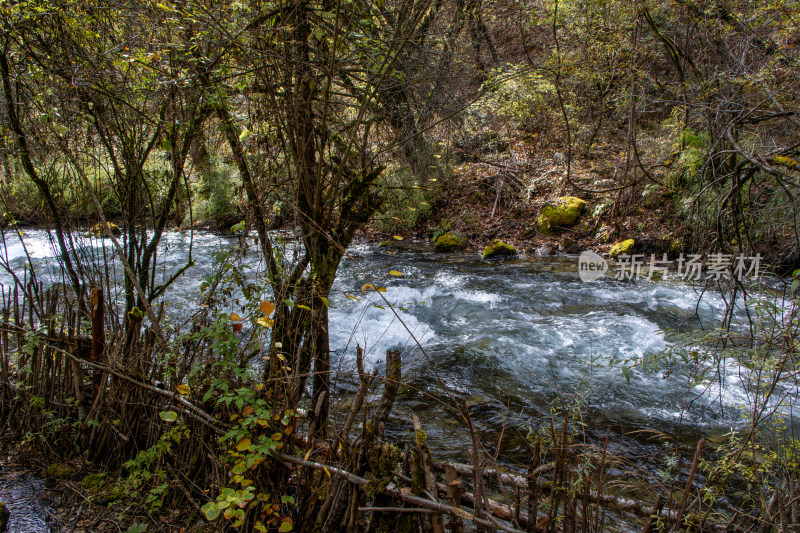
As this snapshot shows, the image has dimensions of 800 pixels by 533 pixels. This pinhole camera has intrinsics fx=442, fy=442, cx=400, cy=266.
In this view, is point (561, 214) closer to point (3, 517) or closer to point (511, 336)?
point (511, 336)

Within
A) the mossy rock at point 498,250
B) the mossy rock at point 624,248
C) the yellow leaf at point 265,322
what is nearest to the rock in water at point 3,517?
the yellow leaf at point 265,322

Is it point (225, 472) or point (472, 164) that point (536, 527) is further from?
point (472, 164)

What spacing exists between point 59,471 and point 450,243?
9008mm

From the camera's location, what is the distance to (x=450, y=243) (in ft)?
36.1

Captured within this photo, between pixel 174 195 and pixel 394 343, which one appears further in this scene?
pixel 394 343

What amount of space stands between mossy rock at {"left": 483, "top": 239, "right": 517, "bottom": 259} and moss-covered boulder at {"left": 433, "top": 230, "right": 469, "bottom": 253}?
0.72 m

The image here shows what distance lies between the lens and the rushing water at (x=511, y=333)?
429 cm

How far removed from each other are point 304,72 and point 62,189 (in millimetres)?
2022

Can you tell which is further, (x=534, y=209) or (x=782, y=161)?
(x=534, y=209)

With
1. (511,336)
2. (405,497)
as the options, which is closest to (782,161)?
(405,497)

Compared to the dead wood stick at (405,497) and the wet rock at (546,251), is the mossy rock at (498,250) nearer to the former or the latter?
the wet rock at (546,251)

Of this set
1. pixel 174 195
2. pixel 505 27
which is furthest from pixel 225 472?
pixel 505 27

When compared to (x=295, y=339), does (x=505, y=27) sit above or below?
above

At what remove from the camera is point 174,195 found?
322 cm
